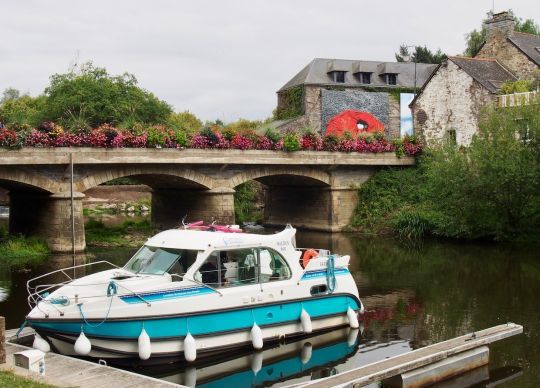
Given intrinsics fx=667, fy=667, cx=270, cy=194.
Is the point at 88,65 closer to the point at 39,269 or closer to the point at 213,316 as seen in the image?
the point at 39,269

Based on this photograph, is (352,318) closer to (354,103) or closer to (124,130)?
(124,130)

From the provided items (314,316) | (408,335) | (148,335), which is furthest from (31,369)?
(408,335)

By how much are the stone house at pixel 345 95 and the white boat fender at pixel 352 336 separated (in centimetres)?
3210

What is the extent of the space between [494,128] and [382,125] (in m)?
20.9

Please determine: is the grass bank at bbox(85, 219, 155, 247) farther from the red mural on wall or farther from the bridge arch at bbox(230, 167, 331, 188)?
the red mural on wall

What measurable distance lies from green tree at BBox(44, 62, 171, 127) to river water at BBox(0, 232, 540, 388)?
974 inches

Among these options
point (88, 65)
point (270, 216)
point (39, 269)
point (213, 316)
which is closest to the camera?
point (213, 316)

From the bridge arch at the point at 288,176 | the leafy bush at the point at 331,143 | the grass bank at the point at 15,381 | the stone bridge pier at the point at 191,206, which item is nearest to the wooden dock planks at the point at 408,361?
the grass bank at the point at 15,381

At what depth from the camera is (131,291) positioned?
11586 mm

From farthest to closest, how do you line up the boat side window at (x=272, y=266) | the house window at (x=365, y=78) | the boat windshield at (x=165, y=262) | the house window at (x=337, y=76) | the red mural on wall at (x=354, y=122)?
the house window at (x=365, y=78)
the house window at (x=337, y=76)
the red mural on wall at (x=354, y=122)
the boat side window at (x=272, y=266)
the boat windshield at (x=165, y=262)

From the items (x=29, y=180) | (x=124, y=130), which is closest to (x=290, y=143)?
(x=124, y=130)

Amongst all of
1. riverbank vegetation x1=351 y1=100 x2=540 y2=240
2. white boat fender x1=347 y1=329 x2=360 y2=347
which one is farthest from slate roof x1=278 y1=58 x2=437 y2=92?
white boat fender x1=347 y1=329 x2=360 y2=347

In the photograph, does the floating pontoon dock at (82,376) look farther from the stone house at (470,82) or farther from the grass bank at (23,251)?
the stone house at (470,82)

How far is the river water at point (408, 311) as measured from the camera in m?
11.9
